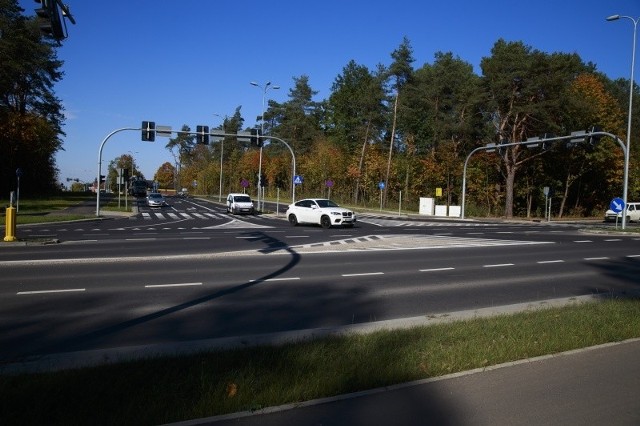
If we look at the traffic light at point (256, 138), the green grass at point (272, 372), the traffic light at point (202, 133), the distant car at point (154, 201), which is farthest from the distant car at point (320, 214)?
the distant car at point (154, 201)

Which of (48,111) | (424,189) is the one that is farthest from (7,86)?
(424,189)

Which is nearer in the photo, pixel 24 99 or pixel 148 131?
pixel 148 131

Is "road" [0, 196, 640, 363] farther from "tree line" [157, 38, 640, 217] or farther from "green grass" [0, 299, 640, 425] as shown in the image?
"tree line" [157, 38, 640, 217]

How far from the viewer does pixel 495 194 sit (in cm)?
5634

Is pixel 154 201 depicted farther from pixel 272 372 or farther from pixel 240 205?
pixel 272 372

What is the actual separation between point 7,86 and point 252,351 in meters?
53.0

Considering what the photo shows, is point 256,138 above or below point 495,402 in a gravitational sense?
Result: above

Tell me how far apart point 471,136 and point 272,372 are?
47856 mm

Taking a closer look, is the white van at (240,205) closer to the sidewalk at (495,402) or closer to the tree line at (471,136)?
the tree line at (471,136)

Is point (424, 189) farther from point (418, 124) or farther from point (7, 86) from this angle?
point (7, 86)

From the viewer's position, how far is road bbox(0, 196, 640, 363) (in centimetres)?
744

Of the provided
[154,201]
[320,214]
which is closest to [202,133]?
[320,214]

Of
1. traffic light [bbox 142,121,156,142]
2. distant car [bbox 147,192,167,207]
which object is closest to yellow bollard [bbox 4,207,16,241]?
traffic light [bbox 142,121,156,142]

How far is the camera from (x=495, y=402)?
4.44 metres
